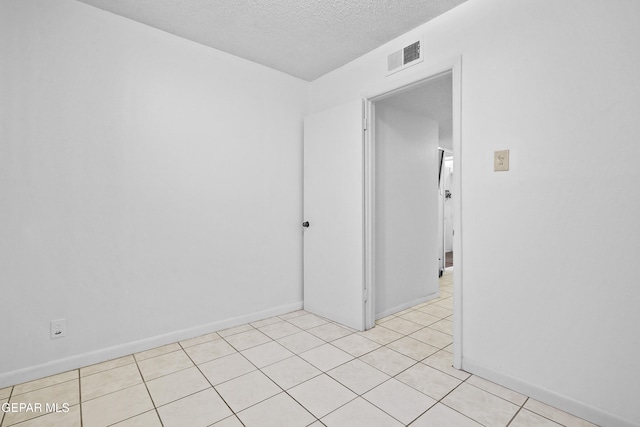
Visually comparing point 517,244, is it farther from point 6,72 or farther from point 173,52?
point 6,72

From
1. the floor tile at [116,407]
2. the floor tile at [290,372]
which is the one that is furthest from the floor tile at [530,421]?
the floor tile at [116,407]

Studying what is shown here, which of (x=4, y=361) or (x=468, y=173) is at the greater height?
(x=468, y=173)

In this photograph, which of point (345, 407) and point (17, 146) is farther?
point (17, 146)

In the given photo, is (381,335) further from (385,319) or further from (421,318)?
(421,318)

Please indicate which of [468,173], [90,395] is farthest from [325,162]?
[90,395]

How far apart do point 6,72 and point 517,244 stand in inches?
138

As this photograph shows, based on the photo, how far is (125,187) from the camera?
238 centimetres

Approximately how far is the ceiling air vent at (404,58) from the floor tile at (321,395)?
99.9 inches

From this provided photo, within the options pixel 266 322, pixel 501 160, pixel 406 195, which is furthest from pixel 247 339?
pixel 501 160

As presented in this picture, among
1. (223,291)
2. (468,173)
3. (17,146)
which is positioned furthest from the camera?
(223,291)

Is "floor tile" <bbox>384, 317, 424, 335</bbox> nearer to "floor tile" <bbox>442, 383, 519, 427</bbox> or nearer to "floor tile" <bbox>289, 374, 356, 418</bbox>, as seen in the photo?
"floor tile" <bbox>442, 383, 519, 427</bbox>

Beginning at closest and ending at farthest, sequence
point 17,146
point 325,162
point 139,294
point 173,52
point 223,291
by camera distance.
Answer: point 17,146 → point 139,294 → point 173,52 → point 223,291 → point 325,162

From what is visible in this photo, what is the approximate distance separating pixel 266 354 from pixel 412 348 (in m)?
1.21

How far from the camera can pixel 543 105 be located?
70.2 inches
